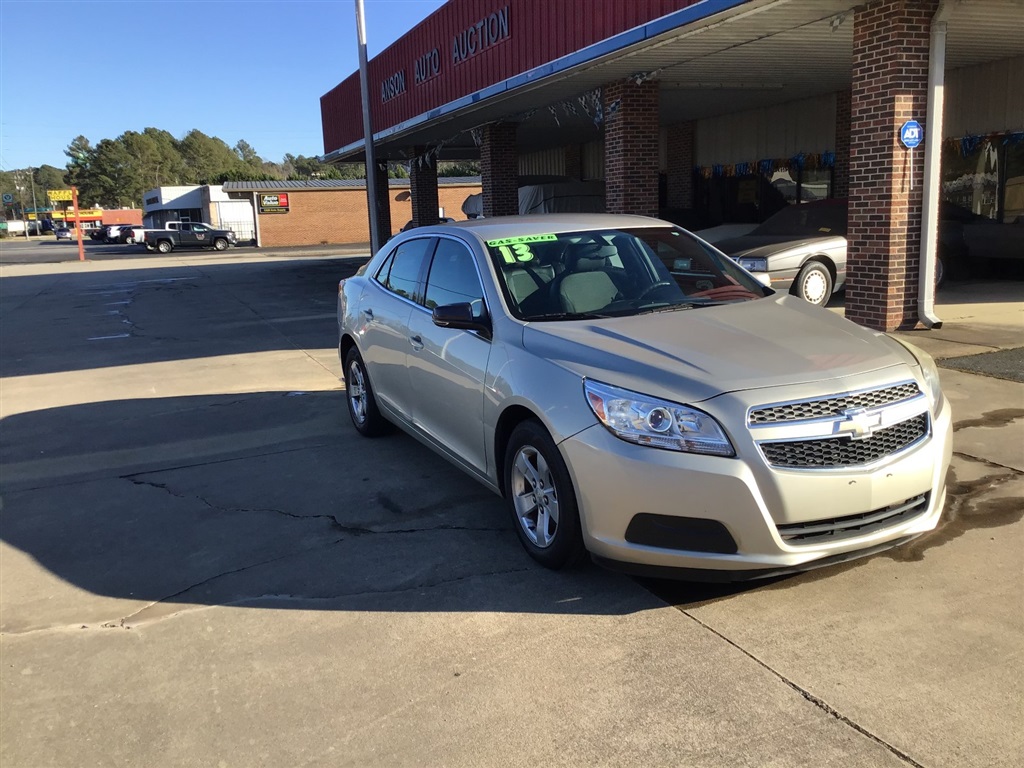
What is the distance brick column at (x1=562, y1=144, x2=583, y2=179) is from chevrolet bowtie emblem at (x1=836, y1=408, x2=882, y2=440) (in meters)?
24.5

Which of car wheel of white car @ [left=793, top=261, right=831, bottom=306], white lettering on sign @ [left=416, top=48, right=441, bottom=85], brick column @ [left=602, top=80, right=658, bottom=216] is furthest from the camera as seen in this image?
white lettering on sign @ [left=416, top=48, right=441, bottom=85]

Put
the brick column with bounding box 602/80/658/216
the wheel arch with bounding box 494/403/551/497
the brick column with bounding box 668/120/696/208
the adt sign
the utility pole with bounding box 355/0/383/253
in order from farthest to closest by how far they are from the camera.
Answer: the brick column with bounding box 668/120/696/208, the utility pole with bounding box 355/0/383/253, the brick column with bounding box 602/80/658/216, the adt sign, the wheel arch with bounding box 494/403/551/497

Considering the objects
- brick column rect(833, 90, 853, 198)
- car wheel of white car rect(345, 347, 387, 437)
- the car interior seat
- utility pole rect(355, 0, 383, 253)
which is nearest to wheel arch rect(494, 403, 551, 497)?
the car interior seat

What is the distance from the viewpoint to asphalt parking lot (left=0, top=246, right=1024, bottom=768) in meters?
2.82

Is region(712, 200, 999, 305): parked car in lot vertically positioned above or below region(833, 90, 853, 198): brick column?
below

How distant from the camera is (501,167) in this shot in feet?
63.4

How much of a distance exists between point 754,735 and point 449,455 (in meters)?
2.59

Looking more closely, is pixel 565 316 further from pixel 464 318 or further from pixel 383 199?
pixel 383 199

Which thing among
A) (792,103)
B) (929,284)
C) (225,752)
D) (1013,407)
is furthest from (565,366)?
(792,103)

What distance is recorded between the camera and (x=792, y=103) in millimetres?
18656

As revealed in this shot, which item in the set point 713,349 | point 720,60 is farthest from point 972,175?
point 713,349

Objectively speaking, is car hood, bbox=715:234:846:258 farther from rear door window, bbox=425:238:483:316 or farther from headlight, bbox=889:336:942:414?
headlight, bbox=889:336:942:414

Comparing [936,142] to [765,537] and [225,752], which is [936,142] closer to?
[765,537]

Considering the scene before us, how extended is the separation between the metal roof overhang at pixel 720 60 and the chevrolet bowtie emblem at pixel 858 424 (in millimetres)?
6869
